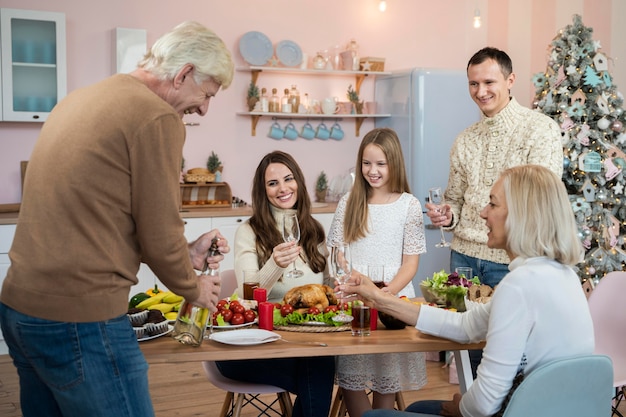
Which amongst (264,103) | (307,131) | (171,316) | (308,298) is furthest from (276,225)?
(307,131)

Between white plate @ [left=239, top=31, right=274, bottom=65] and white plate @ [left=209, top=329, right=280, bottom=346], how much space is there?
3.76 meters

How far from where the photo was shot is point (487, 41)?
22.0 ft

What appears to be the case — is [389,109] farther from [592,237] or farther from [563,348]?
[563,348]

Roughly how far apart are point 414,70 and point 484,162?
2.57 m

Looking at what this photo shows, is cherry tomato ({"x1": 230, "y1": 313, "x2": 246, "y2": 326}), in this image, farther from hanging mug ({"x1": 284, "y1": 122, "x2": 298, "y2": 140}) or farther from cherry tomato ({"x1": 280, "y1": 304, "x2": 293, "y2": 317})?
hanging mug ({"x1": 284, "y1": 122, "x2": 298, "y2": 140})

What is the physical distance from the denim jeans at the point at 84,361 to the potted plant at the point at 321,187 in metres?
4.42

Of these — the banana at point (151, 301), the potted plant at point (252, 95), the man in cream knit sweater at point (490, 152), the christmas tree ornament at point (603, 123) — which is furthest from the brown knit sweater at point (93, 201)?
the potted plant at point (252, 95)

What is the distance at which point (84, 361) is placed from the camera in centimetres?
171

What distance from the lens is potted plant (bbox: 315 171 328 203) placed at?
6180mm

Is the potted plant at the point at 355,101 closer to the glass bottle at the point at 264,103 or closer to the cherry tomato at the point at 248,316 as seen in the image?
the glass bottle at the point at 264,103

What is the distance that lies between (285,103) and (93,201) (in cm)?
437

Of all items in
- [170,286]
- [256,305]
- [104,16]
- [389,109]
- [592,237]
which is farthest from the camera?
[389,109]

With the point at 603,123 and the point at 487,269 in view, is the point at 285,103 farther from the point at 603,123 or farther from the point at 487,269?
Answer: the point at 487,269

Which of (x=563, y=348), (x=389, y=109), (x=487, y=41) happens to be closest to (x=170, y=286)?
(x=563, y=348)
